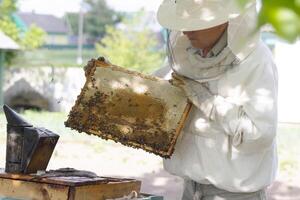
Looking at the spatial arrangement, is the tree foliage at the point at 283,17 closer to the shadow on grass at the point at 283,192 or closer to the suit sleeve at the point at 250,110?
the suit sleeve at the point at 250,110

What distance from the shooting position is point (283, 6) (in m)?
0.33

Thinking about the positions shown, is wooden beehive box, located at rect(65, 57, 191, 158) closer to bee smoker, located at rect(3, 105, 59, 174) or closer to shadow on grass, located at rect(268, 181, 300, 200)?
bee smoker, located at rect(3, 105, 59, 174)

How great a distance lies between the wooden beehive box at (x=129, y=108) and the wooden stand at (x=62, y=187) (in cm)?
14

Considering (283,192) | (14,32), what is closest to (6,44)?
(14,32)

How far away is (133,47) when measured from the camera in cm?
1800

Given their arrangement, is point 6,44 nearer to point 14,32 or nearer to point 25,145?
point 14,32

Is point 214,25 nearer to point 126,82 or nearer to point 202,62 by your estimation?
point 202,62

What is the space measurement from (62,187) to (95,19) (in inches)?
1879

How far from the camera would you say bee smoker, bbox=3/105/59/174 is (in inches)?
71.3

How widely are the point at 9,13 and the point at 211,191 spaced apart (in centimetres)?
1631

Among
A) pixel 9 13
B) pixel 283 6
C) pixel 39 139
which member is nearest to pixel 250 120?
pixel 39 139

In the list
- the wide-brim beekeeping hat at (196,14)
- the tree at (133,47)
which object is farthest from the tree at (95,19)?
the wide-brim beekeeping hat at (196,14)

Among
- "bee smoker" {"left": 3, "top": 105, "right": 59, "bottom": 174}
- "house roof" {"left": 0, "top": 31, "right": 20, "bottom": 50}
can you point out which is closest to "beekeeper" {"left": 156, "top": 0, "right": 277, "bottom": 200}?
"bee smoker" {"left": 3, "top": 105, "right": 59, "bottom": 174}

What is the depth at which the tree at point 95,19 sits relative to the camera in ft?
154
